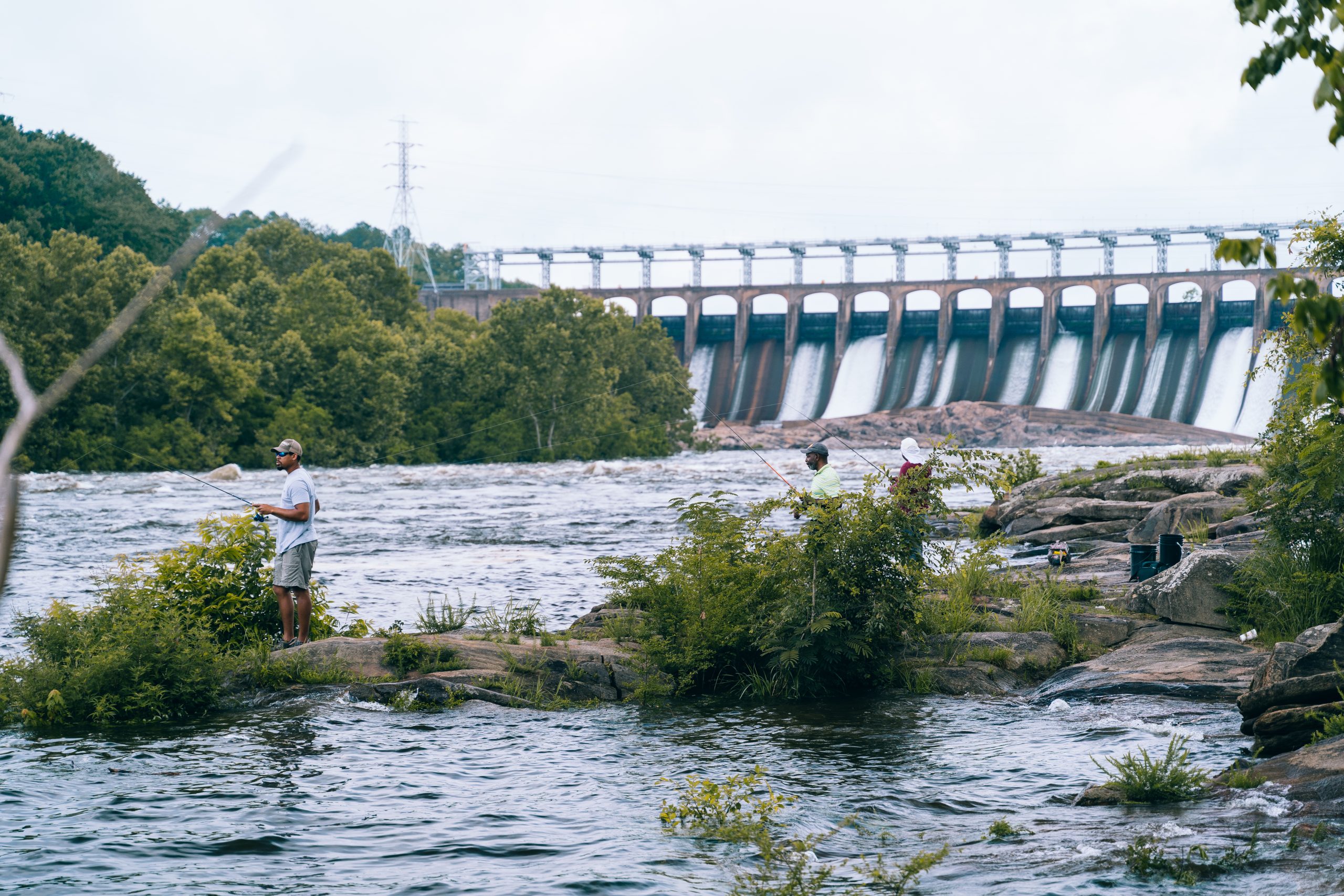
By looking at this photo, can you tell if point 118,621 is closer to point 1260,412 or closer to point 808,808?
point 808,808

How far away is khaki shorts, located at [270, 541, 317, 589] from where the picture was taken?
1038 centimetres

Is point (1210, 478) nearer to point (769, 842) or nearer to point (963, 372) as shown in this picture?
point (769, 842)

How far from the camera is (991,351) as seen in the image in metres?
81.9

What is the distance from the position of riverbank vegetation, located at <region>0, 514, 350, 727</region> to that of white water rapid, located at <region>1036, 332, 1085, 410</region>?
73675mm

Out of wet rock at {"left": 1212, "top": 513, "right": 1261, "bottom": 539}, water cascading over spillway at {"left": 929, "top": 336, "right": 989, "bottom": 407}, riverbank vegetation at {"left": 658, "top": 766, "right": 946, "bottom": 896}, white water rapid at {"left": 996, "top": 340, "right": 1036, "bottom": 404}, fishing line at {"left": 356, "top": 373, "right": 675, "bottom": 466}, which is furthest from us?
water cascading over spillway at {"left": 929, "top": 336, "right": 989, "bottom": 407}

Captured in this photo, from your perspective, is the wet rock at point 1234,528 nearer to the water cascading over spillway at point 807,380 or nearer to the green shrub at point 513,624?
the green shrub at point 513,624

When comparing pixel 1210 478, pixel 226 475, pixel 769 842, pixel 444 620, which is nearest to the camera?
pixel 769 842

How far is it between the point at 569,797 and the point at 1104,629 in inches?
245

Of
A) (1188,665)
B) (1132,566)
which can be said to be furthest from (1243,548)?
(1188,665)

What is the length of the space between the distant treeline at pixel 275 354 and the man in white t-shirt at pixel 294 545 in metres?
37.1

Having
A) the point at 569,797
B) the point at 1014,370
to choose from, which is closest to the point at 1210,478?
the point at 569,797

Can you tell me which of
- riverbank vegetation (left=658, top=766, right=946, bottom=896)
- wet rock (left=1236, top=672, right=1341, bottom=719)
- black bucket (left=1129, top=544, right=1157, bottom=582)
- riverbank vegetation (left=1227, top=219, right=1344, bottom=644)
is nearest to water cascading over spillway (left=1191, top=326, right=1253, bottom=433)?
black bucket (left=1129, top=544, right=1157, bottom=582)

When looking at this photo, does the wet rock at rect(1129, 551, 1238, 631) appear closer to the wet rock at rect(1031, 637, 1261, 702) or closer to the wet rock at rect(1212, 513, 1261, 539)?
the wet rock at rect(1031, 637, 1261, 702)

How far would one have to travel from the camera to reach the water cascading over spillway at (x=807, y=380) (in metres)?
82.1
